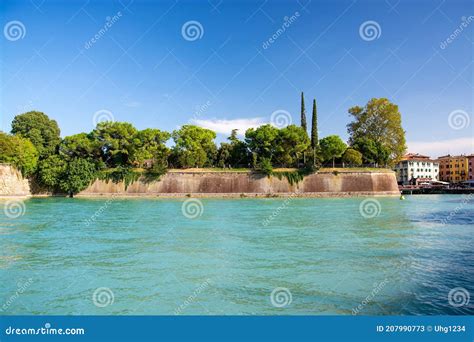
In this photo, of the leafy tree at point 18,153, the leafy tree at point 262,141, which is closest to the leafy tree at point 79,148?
the leafy tree at point 18,153

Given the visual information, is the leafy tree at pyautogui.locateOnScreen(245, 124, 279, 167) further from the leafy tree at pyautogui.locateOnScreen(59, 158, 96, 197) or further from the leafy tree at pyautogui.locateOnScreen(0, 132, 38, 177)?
the leafy tree at pyautogui.locateOnScreen(0, 132, 38, 177)

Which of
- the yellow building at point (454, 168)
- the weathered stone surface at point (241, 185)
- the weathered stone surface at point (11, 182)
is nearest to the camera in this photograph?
the weathered stone surface at point (11, 182)

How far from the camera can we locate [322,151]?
4766 centimetres

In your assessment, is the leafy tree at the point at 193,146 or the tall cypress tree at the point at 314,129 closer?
the leafy tree at the point at 193,146

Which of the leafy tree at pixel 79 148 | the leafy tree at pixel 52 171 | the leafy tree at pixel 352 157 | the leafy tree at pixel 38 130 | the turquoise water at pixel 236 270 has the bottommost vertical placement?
the turquoise water at pixel 236 270

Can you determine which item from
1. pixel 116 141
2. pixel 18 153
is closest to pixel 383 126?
pixel 116 141

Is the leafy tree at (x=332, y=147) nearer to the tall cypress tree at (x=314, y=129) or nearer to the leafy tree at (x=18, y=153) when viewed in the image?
the tall cypress tree at (x=314, y=129)

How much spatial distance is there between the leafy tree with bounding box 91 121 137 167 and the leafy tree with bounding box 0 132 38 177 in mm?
7208

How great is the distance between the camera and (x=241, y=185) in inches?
1704

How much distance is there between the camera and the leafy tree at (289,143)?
45.9 metres

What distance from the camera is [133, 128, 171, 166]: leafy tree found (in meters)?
45.0

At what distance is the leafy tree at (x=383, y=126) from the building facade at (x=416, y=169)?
914 inches

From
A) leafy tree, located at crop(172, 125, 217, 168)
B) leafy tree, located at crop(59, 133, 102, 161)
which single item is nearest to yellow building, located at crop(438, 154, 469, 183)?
leafy tree, located at crop(172, 125, 217, 168)

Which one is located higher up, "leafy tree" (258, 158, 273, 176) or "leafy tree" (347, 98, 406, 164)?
"leafy tree" (347, 98, 406, 164)
